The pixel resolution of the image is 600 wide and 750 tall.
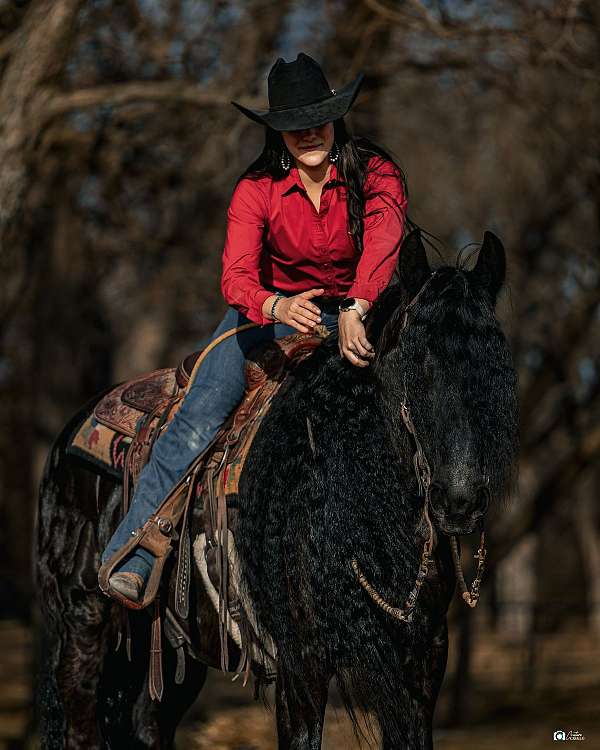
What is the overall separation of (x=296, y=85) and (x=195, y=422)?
1.31 meters

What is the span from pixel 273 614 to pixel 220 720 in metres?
6.93

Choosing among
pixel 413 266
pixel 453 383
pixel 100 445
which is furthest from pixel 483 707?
pixel 453 383

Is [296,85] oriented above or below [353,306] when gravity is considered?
above

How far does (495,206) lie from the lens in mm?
18266

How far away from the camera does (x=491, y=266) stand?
4078 millimetres

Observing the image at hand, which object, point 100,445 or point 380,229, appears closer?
point 380,229

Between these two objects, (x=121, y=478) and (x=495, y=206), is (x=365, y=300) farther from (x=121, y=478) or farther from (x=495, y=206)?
(x=495, y=206)

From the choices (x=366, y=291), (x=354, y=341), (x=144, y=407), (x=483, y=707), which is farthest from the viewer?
(x=483, y=707)

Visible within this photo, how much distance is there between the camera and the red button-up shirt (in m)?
4.39

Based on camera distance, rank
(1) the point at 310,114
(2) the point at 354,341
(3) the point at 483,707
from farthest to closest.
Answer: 1. (3) the point at 483,707
2. (1) the point at 310,114
3. (2) the point at 354,341

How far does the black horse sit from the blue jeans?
30 centimetres

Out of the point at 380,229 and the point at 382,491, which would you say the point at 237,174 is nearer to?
the point at 380,229

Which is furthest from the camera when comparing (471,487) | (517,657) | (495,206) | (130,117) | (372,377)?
(495,206)

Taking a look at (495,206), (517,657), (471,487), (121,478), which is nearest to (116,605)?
(121,478)
